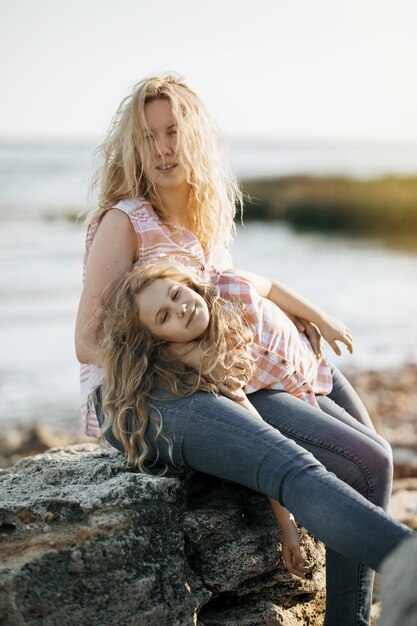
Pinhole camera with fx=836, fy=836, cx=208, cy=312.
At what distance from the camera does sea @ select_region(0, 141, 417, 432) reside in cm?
836

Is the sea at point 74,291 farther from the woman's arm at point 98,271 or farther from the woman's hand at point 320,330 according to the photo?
the woman's hand at point 320,330

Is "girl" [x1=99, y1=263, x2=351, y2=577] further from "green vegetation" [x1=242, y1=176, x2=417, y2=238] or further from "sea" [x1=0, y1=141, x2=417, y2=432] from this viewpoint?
"green vegetation" [x1=242, y1=176, x2=417, y2=238]

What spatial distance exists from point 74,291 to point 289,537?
10187 mm

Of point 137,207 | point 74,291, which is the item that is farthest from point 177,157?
point 74,291

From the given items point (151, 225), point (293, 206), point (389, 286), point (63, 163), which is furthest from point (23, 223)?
point (63, 163)

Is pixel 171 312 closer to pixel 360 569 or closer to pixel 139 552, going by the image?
pixel 139 552

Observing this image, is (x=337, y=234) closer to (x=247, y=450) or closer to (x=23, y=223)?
(x=23, y=223)

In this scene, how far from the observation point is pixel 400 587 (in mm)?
2240

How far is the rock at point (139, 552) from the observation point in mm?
2707

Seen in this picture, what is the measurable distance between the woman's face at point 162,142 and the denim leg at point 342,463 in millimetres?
1052

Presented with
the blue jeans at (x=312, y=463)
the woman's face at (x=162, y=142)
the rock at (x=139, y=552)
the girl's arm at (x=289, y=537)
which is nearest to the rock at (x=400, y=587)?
the blue jeans at (x=312, y=463)

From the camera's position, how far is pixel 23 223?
22.0 metres

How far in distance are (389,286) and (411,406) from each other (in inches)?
254

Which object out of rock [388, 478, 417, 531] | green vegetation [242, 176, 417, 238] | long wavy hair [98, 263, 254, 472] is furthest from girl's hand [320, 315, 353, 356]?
green vegetation [242, 176, 417, 238]
